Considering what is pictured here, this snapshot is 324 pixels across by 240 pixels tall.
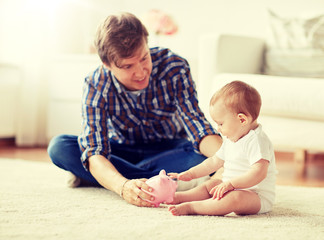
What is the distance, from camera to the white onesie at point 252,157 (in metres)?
1.22

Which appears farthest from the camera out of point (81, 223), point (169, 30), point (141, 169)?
point (169, 30)

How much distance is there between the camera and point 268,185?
1289 millimetres

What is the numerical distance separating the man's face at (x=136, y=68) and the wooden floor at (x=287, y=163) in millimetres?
878

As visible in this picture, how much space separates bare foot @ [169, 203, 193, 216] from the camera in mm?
1230

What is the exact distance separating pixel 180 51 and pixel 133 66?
6.72ft

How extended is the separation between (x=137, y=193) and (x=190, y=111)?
403mm

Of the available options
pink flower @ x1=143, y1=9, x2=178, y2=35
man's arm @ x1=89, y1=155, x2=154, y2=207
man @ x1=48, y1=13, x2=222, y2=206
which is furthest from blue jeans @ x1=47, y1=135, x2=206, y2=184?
pink flower @ x1=143, y1=9, x2=178, y2=35

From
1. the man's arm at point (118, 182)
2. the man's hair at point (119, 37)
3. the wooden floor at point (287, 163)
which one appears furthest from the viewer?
the wooden floor at point (287, 163)

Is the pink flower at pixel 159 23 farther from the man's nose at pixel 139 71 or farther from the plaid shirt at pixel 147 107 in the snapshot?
the man's nose at pixel 139 71

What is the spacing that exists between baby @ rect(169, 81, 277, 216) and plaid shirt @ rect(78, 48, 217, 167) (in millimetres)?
272

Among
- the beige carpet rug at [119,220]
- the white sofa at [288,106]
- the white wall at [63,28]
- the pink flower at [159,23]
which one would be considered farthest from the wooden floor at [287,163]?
the pink flower at [159,23]

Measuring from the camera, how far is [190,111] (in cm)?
160

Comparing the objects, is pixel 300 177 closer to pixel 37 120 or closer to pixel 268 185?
pixel 268 185

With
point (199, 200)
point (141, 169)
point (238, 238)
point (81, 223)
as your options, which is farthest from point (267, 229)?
point (141, 169)
